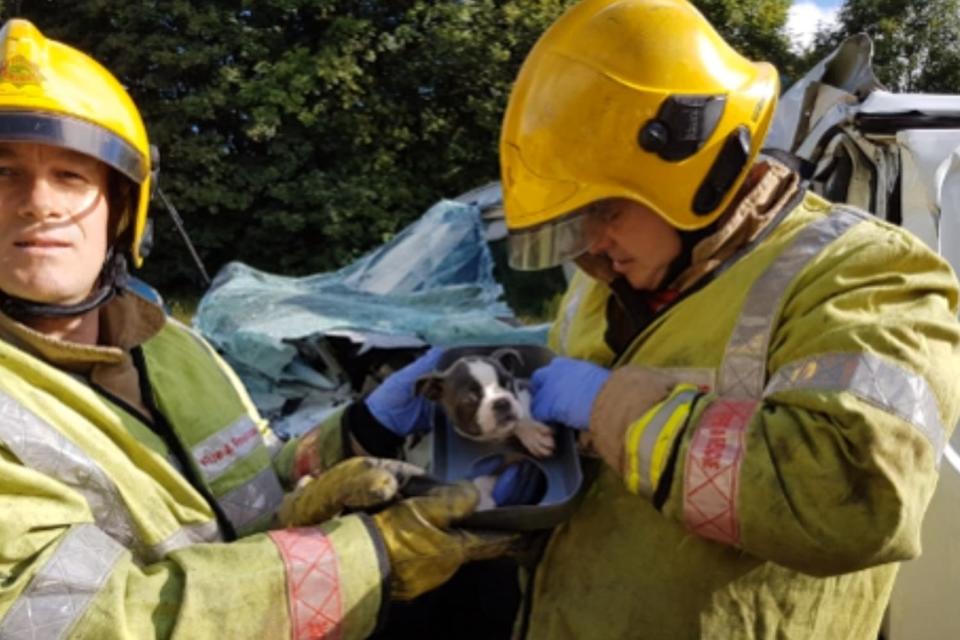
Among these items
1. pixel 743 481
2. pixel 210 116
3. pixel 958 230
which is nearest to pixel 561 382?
pixel 743 481

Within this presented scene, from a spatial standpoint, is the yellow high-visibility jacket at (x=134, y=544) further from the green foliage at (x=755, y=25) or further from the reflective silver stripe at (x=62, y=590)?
the green foliage at (x=755, y=25)

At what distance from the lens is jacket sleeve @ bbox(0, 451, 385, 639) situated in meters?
1.64

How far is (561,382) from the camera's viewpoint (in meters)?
2.10

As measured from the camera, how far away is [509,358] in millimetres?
2482

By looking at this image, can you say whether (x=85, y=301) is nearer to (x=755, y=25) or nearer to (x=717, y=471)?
(x=717, y=471)

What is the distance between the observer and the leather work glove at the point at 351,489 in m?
2.04

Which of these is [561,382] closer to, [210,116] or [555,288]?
[555,288]

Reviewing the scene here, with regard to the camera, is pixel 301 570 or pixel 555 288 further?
pixel 555 288

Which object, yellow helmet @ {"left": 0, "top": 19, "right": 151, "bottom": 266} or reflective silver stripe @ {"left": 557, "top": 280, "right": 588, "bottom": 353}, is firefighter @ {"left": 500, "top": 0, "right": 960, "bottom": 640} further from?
yellow helmet @ {"left": 0, "top": 19, "right": 151, "bottom": 266}

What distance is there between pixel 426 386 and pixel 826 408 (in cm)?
102

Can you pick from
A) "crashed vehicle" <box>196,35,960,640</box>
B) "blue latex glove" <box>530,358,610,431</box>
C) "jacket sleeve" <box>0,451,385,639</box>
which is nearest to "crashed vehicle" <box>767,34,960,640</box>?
"crashed vehicle" <box>196,35,960,640</box>

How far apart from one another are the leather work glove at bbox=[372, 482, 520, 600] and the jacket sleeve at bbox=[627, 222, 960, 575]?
42 centimetres

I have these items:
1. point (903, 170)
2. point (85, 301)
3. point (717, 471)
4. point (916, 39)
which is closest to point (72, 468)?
point (85, 301)

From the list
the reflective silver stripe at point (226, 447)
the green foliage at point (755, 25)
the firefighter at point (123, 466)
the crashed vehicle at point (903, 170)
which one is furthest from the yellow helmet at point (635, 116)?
the green foliage at point (755, 25)
